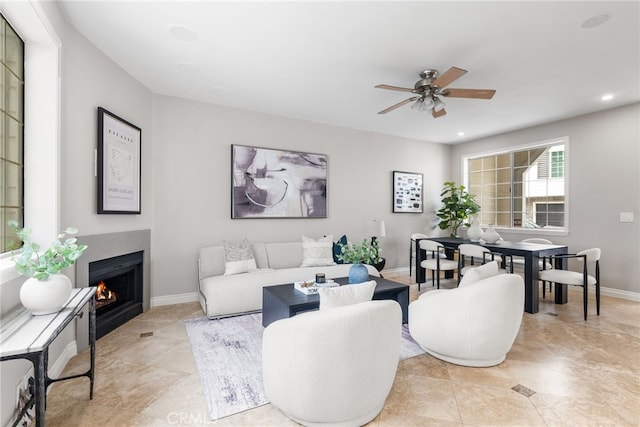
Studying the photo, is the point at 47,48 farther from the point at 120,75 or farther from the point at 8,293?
the point at 8,293

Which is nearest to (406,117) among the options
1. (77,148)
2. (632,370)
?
(632,370)

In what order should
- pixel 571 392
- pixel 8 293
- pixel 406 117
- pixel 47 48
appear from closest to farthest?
1. pixel 8 293
2. pixel 571 392
3. pixel 47 48
4. pixel 406 117

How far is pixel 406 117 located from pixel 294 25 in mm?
2864

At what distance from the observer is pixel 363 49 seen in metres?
2.93

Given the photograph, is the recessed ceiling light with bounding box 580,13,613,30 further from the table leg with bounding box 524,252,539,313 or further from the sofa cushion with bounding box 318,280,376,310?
the sofa cushion with bounding box 318,280,376,310

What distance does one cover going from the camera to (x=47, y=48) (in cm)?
229

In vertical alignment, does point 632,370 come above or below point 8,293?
below

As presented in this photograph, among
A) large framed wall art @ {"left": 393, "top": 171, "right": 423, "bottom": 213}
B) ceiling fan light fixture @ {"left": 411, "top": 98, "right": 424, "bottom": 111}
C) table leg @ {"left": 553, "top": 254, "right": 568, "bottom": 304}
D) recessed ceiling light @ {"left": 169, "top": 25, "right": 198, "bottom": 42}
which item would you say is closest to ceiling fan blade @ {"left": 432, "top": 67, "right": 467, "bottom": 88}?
ceiling fan light fixture @ {"left": 411, "top": 98, "right": 424, "bottom": 111}

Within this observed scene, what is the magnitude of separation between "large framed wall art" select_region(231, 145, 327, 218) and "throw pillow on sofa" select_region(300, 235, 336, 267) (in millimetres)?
563

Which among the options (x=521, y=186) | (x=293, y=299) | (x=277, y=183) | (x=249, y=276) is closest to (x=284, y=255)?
(x=249, y=276)

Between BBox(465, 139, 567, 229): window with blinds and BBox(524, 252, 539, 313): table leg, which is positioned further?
BBox(465, 139, 567, 229): window with blinds

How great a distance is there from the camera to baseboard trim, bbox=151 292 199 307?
4.05 metres

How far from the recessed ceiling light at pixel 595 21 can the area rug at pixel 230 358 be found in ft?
9.67

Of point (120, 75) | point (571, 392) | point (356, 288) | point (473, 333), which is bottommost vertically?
point (571, 392)
